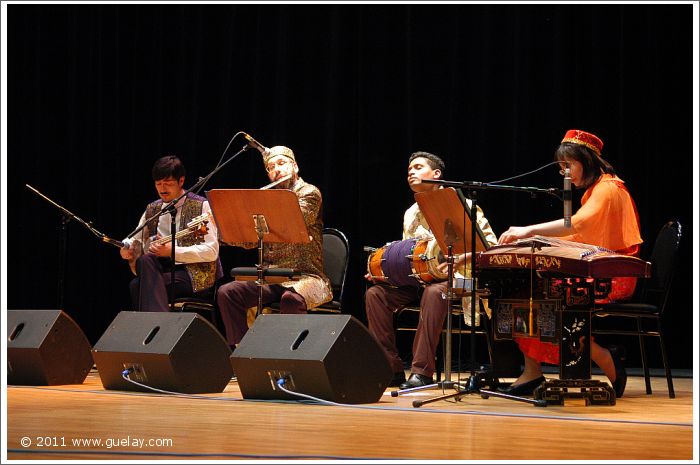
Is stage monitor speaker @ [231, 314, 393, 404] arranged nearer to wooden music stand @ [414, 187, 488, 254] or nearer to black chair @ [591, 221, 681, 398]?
wooden music stand @ [414, 187, 488, 254]

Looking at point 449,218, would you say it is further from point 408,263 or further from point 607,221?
point 607,221

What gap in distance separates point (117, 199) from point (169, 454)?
4506mm

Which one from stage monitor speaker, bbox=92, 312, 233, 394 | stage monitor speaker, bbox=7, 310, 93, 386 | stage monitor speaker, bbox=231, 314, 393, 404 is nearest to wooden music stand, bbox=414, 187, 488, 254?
stage monitor speaker, bbox=231, 314, 393, 404

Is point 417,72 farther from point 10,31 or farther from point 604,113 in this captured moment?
point 10,31

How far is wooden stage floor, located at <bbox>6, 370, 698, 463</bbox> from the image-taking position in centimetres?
271

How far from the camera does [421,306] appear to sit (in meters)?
4.87

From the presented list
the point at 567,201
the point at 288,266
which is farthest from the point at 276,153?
the point at 567,201

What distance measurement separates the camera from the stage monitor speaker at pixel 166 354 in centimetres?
446

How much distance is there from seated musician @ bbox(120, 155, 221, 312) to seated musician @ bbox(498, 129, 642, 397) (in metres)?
1.88

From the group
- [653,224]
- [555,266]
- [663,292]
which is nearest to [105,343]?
[555,266]

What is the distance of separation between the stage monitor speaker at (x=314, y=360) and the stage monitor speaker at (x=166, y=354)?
0.94 feet

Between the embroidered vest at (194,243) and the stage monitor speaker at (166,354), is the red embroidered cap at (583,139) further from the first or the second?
the embroidered vest at (194,243)

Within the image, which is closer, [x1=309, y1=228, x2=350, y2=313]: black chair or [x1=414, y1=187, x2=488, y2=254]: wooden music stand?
[x1=414, y1=187, x2=488, y2=254]: wooden music stand

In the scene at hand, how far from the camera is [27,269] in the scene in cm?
714
